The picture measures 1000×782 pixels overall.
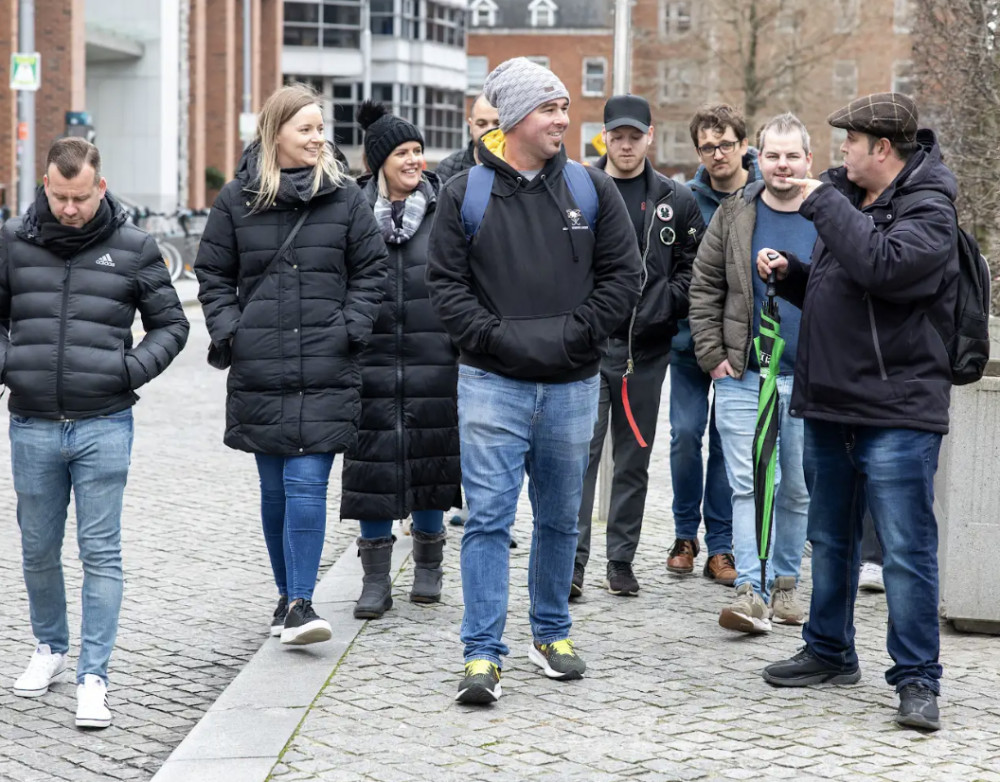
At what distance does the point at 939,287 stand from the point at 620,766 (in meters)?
1.82

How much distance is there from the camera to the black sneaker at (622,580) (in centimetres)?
697

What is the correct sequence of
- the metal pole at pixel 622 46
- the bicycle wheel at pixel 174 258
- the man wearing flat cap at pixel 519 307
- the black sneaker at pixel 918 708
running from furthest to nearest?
the bicycle wheel at pixel 174 258 < the metal pole at pixel 622 46 < the man wearing flat cap at pixel 519 307 < the black sneaker at pixel 918 708

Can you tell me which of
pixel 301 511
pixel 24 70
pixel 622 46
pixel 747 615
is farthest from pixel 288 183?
pixel 24 70

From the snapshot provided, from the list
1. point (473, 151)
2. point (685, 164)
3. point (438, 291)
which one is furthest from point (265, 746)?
point (685, 164)

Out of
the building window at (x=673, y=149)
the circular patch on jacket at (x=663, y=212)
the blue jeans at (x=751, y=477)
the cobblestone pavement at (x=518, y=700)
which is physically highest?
the building window at (x=673, y=149)

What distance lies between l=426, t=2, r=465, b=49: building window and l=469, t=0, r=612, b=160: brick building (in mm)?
8457

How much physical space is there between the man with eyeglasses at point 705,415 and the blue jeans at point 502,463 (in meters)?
1.52

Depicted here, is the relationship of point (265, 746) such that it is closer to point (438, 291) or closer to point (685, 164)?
point (438, 291)

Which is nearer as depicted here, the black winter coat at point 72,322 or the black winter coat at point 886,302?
the black winter coat at point 886,302

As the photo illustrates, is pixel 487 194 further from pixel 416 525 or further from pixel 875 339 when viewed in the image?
pixel 416 525

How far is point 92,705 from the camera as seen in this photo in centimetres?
520

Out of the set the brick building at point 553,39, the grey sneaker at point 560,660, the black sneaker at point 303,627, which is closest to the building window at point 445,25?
the brick building at point 553,39

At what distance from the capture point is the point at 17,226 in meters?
5.30

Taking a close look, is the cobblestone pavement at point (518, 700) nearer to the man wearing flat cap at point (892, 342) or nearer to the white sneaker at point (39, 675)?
the white sneaker at point (39, 675)
